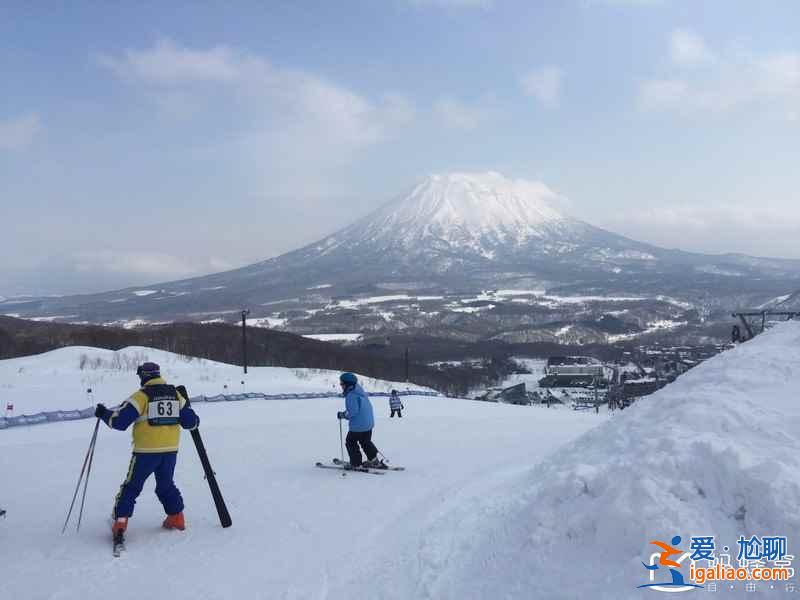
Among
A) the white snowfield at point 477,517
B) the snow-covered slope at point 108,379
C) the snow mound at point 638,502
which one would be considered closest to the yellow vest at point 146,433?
the white snowfield at point 477,517

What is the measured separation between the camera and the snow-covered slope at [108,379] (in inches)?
839

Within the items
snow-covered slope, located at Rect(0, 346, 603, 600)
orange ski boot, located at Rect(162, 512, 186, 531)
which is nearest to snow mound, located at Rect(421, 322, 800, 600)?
snow-covered slope, located at Rect(0, 346, 603, 600)

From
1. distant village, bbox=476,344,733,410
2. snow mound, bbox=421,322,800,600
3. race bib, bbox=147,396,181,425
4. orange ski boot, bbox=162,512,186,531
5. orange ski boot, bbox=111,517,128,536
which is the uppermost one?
race bib, bbox=147,396,181,425

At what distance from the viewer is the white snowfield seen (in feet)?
13.7

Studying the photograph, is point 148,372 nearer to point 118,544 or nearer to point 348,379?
point 118,544

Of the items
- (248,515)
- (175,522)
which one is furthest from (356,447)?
(175,522)

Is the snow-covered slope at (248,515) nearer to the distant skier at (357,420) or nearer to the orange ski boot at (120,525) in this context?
the orange ski boot at (120,525)

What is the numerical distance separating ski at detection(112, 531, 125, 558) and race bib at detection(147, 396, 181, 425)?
0.93m

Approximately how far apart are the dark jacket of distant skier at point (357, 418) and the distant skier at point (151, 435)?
3.01m

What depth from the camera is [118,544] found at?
549cm

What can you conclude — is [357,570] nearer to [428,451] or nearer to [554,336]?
[428,451]

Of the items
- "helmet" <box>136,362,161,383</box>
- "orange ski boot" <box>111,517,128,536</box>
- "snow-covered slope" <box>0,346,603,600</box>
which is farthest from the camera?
"helmet" <box>136,362,161,383</box>

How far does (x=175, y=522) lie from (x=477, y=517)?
2690 mm

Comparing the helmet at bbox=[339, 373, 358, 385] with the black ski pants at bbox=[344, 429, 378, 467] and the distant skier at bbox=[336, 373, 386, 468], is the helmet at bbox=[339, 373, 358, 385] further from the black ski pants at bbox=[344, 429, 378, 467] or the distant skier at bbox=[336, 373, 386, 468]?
the black ski pants at bbox=[344, 429, 378, 467]
